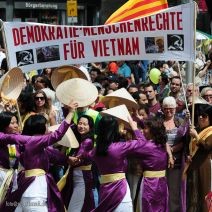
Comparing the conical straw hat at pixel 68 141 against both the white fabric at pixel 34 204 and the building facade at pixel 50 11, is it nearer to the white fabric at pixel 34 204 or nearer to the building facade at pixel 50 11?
the white fabric at pixel 34 204

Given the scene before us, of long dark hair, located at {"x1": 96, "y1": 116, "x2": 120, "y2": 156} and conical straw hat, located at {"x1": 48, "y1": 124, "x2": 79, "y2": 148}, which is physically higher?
long dark hair, located at {"x1": 96, "y1": 116, "x2": 120, "y2": 156}

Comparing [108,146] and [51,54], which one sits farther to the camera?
[51,54]

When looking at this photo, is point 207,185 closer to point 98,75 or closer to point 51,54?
point 51,54

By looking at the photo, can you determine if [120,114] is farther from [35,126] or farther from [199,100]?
[199,100]

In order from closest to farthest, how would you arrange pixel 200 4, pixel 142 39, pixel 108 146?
pixel 108 146 → pixel 142 39 → pixel 200 4

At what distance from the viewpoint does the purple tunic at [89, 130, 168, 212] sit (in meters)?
7.70

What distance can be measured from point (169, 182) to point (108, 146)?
1.54m

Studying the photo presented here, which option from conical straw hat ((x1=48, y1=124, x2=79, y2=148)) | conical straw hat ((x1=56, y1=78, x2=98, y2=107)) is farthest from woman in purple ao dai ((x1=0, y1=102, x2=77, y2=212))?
conical straw hat ((x1=56, y1=78, x2=98, y2=107))

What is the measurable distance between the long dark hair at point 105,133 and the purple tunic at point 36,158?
0.34 metres

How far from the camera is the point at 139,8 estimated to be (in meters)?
10.1

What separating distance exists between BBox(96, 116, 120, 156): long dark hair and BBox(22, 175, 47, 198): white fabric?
648 millimetres

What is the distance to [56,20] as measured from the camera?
34531 mm

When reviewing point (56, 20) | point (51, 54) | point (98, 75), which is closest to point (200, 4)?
point (56, 20)

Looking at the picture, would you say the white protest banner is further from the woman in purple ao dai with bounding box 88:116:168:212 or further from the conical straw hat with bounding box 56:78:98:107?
the woman in purple ao dai with bounding box 88:116:168:212
